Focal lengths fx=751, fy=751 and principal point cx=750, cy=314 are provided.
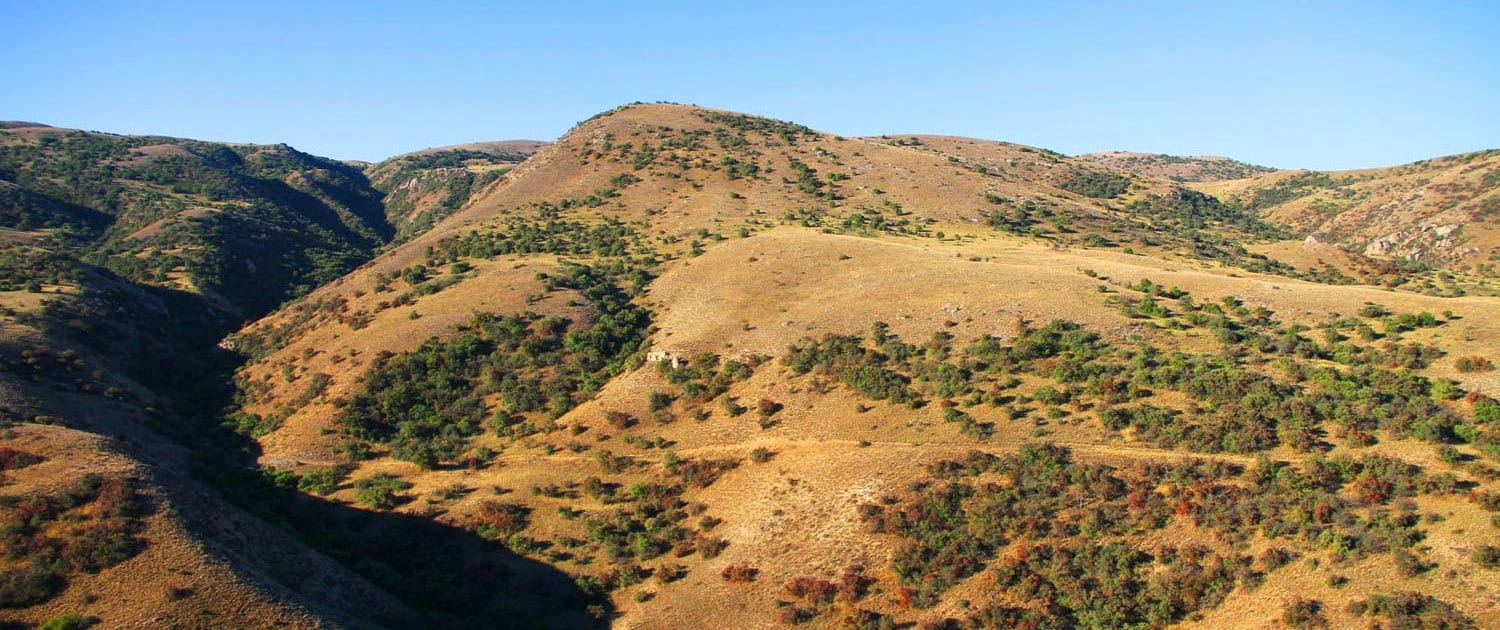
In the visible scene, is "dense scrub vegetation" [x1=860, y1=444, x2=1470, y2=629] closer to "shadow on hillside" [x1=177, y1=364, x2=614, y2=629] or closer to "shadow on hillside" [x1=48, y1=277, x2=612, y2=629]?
"shadow on hillside" [x1=177, y1=364, x2=614, y2=629]

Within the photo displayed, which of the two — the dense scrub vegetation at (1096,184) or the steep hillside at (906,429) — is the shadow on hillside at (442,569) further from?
the dense scrub vegetation at (1096,184)

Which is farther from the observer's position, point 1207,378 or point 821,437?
point 821,437

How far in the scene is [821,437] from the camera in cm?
4738

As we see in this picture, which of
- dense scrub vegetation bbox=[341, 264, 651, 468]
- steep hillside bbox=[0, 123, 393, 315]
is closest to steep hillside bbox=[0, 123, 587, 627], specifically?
steep hillside bbox=[0, 123, 393, 315]

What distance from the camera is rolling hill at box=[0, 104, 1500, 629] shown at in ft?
110

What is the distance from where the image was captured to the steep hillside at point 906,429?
111 feet

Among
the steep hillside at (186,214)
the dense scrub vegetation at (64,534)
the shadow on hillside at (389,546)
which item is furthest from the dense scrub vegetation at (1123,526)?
the steep hillside at (186,214)

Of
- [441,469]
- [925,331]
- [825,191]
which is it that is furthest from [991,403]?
[825,191]

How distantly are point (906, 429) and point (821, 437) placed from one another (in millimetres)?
5306

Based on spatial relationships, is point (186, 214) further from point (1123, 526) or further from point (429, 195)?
point (1123, 526)

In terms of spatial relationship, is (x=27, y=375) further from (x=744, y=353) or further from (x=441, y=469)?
(x=744, y=353)

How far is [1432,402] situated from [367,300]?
8589 cm

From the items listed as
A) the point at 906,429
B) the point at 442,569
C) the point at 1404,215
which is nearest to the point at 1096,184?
the point at 1404,215

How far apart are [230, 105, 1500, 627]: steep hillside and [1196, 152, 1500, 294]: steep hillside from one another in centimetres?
1502
